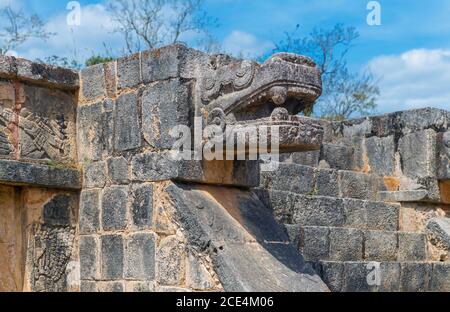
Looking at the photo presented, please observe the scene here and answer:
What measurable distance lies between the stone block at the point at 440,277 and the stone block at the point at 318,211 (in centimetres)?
124

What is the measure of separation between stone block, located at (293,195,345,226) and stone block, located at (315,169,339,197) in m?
0.29

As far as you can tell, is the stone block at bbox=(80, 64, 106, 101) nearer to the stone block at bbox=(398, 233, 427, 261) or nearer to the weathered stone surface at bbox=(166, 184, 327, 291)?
the weathered stone surface at bbox=(166, 184, 327, 291)

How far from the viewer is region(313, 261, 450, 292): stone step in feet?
22.7

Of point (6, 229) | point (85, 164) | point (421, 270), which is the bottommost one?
point (421, 270)

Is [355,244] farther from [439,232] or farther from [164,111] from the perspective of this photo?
[164,111]

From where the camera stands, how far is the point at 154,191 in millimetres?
5672

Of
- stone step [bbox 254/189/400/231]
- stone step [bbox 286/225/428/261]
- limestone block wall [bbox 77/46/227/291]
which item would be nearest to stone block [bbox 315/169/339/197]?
stone step [bbox 254/189/400/231]

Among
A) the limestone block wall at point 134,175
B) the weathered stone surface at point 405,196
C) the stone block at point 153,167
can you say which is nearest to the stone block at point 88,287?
the limestone block wall at point 134,175

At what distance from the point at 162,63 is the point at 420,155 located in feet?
14.0

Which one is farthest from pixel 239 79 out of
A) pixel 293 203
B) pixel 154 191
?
pixel 293 203

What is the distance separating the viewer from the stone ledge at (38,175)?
602 cm

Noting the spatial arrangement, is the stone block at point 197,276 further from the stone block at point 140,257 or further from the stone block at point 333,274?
the stone block at point 333,274
